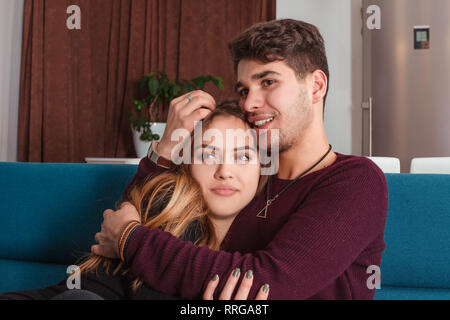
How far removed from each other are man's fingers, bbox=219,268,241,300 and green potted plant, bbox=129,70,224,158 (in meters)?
2.34

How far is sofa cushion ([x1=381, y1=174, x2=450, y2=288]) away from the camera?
1331 mm

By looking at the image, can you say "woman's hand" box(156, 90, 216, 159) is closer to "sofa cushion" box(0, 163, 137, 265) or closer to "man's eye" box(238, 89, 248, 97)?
"man's eye" box(238, 89, 248, 97)

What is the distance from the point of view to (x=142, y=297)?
34.2 inches

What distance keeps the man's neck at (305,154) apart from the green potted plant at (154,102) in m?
2.03

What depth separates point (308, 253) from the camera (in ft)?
2.58

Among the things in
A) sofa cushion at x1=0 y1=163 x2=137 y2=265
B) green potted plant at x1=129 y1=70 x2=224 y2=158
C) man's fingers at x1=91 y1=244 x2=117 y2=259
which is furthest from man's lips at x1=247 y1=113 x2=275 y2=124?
green potted plant at x1=129 y1=70 x2=224 y2=158

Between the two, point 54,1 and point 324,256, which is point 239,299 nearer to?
point 324,256

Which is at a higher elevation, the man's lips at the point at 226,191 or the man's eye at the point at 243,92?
the man's eye at the point at 243,92

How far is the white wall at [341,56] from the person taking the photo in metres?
3.66

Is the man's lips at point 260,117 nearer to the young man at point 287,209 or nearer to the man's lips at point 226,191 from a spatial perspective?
the young man at point 287,209

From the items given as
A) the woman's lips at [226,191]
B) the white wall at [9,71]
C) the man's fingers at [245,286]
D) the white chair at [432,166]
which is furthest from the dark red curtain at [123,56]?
the man's fingers at [245,286]

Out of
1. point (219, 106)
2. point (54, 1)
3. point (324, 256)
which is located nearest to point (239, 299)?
point (324, 256)

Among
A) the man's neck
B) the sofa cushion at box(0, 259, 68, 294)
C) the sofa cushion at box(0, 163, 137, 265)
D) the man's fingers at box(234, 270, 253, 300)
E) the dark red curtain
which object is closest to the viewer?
the man's fingers at box(234, 270, 253, 300)
